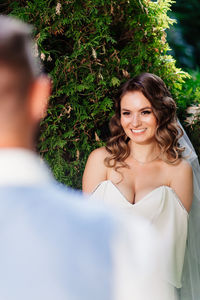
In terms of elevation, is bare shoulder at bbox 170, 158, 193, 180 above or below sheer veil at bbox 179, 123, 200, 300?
above

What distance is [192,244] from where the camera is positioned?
339cm

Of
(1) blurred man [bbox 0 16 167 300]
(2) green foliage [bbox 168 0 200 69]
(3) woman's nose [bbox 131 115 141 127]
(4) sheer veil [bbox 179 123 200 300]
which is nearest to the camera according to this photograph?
(1) blurred man [bbox 0 16 167 300]

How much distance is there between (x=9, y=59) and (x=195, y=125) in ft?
9.75

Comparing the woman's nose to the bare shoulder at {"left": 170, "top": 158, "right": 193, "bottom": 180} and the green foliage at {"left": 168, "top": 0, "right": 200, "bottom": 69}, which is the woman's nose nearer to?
the bare shoulder at {"left": 170, "top": 158, "right": 193, "bottom": 180}

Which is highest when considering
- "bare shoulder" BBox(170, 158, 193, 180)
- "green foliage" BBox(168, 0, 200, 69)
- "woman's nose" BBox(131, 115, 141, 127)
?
"green foliage" BBox(168, 0, 200, 69)

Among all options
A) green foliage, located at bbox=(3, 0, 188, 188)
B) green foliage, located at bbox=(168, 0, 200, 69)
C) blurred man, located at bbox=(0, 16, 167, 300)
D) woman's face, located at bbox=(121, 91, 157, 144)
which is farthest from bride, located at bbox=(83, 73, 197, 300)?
green foliage, located at bbox=(168, 0, 200, 69)

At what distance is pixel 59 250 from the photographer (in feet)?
2.23

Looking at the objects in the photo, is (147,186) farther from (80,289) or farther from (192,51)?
(192,51)

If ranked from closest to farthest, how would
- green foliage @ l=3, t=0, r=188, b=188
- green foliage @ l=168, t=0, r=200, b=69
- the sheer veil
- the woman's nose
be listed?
green foliage @ l=3, t=0, r=188, b=188, the woman's nose, the sheer veil, green foliage @ l=168, t=0, r=200, b=69

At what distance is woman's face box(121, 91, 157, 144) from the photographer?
3.16m

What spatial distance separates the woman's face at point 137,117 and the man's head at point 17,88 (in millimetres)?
2371

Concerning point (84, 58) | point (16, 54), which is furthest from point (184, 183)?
point (16, 54)

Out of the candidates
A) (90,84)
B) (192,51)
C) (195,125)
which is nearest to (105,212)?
(90,84)

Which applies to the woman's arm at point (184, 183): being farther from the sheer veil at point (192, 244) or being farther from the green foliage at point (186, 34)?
the green foliage at point (186, 34)
